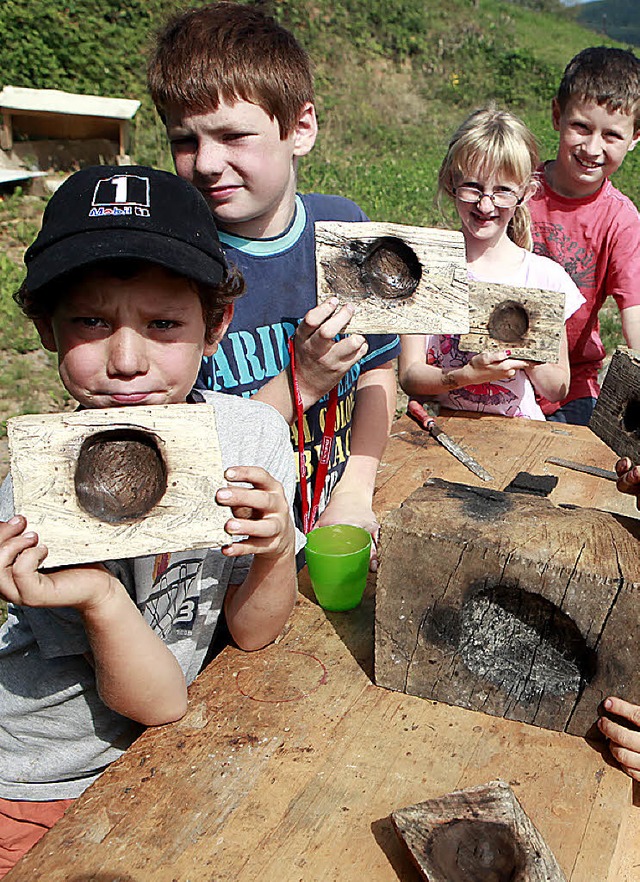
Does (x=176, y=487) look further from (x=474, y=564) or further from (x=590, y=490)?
(x=590, y=490)

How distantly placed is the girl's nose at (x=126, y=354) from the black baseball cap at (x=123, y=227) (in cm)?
14

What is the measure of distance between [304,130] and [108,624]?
1473mm

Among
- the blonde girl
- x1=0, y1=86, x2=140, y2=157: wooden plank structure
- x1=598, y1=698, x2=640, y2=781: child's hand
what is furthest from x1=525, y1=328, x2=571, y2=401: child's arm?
x1=0, y1=86, x2=140, y2=157: wooden plank structure

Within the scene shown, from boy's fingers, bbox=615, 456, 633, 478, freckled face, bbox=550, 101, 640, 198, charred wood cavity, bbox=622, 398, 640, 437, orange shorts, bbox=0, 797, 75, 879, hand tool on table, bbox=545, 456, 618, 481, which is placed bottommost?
orange shorts, bbox=0, 797, 75, 879

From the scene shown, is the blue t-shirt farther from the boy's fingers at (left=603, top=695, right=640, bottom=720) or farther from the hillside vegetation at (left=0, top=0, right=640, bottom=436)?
the hillside vegetation at (left=0, top=0, right=640, bottom=436)

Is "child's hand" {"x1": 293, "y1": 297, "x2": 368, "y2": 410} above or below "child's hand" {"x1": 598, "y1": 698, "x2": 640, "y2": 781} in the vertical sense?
above

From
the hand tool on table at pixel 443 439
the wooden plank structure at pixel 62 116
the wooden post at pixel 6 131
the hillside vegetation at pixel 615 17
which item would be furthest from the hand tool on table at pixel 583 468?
the hillside vegetation at pixel 615 17

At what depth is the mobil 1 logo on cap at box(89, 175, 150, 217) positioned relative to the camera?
1386 millimetres

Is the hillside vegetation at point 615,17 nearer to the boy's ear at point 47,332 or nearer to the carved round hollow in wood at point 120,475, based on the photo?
the boy's ear at point 47,332

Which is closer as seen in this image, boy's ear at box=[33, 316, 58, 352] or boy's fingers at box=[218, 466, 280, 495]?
boy's fingers at box=[218, 466, 280, 495]

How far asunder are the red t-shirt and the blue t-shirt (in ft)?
5.07

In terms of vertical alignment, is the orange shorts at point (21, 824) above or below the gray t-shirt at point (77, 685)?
below

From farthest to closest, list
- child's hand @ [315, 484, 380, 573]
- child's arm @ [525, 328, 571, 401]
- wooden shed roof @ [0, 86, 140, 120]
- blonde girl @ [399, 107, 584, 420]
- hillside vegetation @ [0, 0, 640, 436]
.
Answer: wooden shed roof @ [0, 86, 140, 120]
hillside vegetation @ [0, 0, 640, 436]
child's arm @ [525, 328, 571, 401]
blonde girl @ [399, 107, 584, 420]
child's hand @ [315, 484, 380, 573]

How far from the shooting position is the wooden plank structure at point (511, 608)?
4.30 feet
